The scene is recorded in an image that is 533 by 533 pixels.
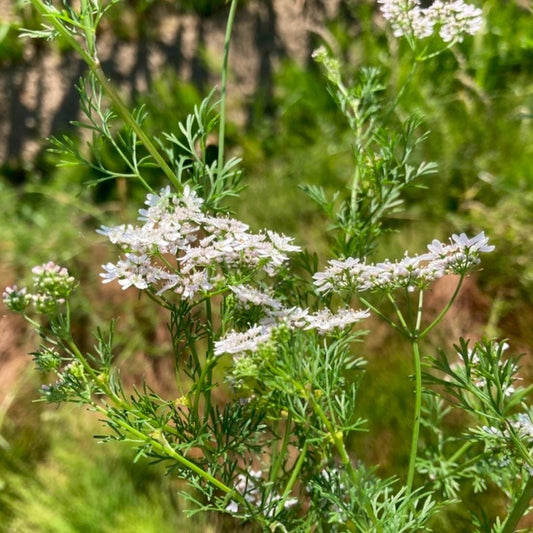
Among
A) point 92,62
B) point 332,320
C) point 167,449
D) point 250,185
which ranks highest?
point 92,62

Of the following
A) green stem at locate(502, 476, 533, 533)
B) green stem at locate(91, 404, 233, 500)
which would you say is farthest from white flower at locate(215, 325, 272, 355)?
green stem at locate(502, 476, 533, 533)

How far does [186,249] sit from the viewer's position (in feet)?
2.14

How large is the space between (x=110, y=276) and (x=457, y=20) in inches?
19.1

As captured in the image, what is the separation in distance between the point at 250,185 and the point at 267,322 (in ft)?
3.41

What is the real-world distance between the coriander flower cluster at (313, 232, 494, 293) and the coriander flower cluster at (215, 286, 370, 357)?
3cm

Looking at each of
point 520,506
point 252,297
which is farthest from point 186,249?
point 520,506

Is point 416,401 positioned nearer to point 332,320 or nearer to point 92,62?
point 332,320

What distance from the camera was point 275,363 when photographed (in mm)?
607

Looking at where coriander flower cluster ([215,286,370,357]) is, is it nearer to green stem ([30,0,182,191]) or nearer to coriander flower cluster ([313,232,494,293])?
coriander flower cluster ([313,232,494,293])

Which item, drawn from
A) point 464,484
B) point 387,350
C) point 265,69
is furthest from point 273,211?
point 464,484

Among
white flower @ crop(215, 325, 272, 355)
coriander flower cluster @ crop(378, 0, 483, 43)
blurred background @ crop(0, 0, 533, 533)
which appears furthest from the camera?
blurred background @ crop(0, 0, 533, 533)

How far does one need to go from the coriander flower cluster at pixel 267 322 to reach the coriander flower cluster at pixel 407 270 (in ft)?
0.10

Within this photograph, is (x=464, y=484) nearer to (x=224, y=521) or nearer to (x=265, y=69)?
(x=224, y=521)

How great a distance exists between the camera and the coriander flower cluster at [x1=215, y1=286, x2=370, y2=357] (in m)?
0.60
